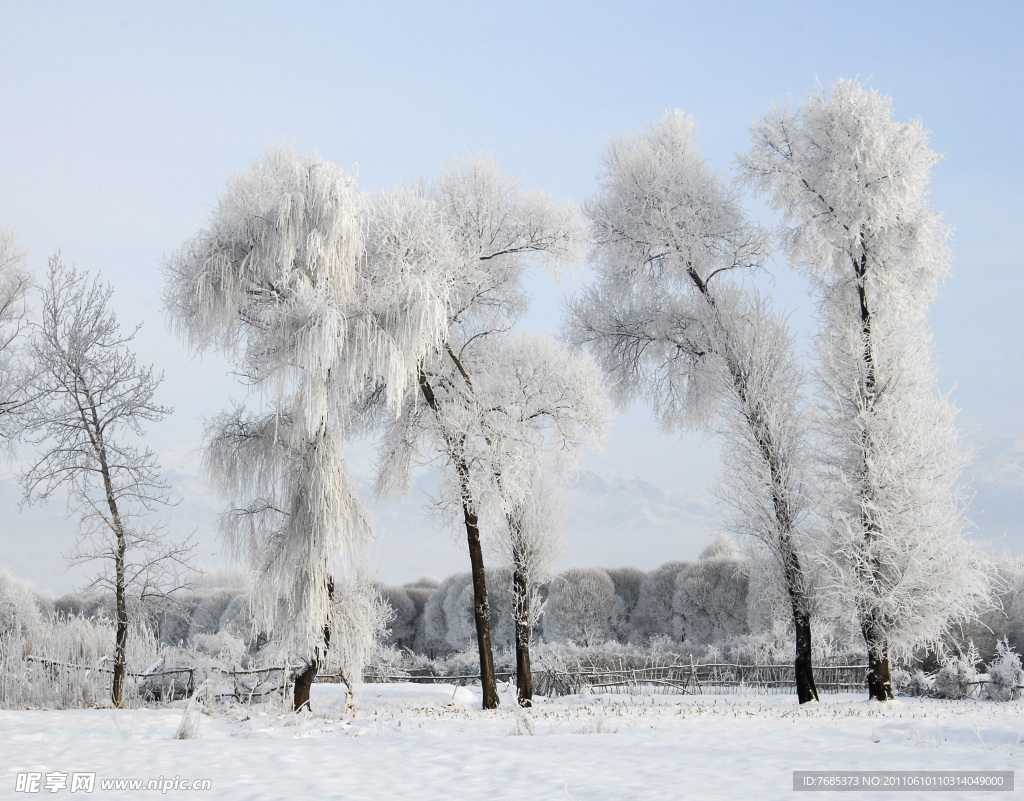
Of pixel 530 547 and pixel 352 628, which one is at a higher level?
pixel 530 547

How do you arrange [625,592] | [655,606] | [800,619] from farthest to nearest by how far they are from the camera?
[625,592]
[655,606]
[800,619]

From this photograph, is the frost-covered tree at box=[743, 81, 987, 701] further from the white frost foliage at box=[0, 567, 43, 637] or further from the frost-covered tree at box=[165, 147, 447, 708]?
the white frost foliage at box=[0, 567, 43, 637]

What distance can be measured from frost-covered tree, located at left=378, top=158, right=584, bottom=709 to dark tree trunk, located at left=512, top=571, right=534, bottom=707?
0.74 m

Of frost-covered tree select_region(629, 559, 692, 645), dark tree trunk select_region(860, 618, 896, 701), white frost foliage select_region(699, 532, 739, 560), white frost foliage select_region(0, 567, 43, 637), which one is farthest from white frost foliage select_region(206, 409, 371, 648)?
white frost foliage select_region(699, 532, 739, 560)

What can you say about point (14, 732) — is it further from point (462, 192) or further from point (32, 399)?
point (462, 192)

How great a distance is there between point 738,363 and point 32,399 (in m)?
11.9

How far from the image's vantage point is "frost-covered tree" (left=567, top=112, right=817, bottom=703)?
41.4ft

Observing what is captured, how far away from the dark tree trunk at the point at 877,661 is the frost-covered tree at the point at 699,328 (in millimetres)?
895

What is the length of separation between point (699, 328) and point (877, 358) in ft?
10.7

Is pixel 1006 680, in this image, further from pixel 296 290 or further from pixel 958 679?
pixel 296 290

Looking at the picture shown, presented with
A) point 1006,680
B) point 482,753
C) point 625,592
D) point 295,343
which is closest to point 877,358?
point 1006,680

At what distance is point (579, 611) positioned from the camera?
2989 centimetres

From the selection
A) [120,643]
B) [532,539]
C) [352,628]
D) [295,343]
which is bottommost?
[120,643]

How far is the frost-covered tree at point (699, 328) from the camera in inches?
497
